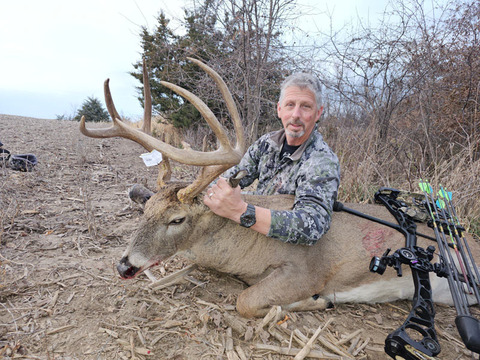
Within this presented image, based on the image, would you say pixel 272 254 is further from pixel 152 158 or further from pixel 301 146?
pixel 152 158

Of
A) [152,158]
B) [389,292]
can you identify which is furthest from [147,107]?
[389,292]

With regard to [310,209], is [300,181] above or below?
above

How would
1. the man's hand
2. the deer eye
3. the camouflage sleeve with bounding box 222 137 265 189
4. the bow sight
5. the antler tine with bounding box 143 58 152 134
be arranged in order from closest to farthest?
the bow sight, the man's hand, the deer eye, the antler tine with bounding box 143 58 152 134, the camouflage sleeve with bounding box 222 137 265 189

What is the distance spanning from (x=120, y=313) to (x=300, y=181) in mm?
1984

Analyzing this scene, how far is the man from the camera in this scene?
2.52 meters

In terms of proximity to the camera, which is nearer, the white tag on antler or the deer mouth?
the deer mouth

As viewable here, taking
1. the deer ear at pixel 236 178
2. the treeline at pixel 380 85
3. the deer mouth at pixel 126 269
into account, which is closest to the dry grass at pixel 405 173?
the treeline at pixel 380 85

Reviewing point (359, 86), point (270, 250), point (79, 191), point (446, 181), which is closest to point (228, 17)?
point (359, 86)

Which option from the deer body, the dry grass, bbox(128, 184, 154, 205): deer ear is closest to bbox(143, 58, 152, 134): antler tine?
bbox(128, 184, 154, 205): deer ear

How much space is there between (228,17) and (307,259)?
657cm

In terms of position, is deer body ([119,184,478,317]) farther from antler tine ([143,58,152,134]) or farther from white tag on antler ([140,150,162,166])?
antler tine ([143,58,152,134])

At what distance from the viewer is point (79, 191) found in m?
5.47

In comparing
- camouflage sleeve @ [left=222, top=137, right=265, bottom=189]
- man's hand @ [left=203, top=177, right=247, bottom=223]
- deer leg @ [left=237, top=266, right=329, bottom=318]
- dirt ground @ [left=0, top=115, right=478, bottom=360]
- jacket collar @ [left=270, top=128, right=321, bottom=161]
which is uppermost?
jacket collar @ [left=270, top=128, right=321, bottom=161]

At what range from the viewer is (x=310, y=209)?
263 cm
